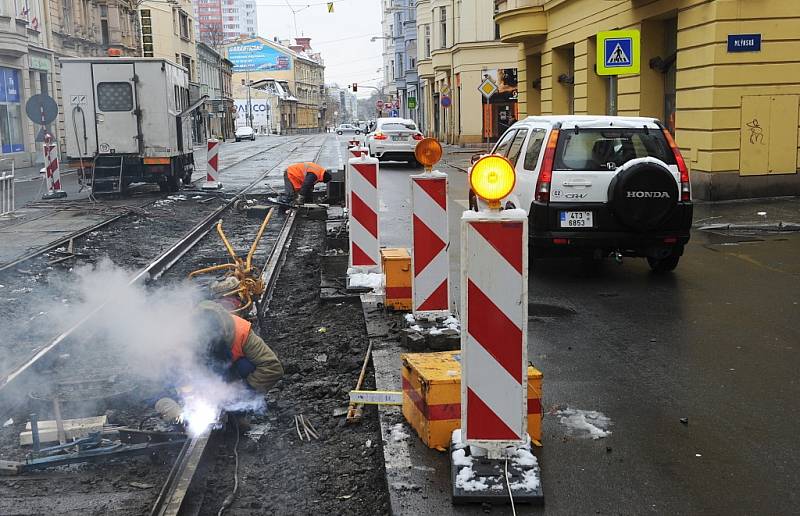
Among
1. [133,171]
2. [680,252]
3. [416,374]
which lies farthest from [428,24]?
[416,374]

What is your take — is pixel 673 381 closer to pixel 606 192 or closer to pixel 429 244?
pixel 429 244

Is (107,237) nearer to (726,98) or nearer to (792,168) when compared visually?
(726,98)

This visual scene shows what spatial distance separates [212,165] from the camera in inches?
930

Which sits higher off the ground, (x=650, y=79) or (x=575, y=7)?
(x=575, y=7)

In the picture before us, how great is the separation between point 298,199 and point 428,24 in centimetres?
5332

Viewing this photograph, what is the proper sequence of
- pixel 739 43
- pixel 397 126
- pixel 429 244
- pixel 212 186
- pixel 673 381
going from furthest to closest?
pixel 397 126
pixel 212 186
pixel 739 43
pixel 429 244
pixel 673 381

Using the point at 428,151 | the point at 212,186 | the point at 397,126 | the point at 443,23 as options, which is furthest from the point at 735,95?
the point at 443,23

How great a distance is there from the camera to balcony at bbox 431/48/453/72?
182 ft

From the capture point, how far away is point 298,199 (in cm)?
1744

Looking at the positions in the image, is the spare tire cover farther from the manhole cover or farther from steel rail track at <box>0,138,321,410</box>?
steel rail track at <box>0,138,321,410</box>

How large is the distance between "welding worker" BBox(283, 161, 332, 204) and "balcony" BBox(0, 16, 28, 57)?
2357cm

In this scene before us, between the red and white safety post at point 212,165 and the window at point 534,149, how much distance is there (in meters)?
14.4

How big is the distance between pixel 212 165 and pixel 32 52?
2238cm

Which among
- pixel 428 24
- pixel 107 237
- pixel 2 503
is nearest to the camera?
pixel 2 503
